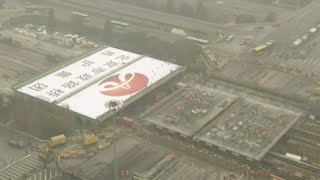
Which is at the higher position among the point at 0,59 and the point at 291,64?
the point at 291,64

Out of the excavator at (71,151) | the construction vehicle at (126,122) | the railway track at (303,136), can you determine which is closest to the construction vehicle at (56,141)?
the excavator at (71,151)

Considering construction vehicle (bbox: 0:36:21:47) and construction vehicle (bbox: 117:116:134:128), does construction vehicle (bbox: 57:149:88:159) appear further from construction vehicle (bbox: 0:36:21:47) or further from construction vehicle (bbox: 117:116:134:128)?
construction vehicle (bbox: 0:36:21:47)

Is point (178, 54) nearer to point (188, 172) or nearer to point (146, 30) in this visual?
point (146, 30)

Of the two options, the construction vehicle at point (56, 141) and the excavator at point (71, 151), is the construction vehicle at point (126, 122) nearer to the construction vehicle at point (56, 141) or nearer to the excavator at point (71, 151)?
the excavator at point (71, 151)

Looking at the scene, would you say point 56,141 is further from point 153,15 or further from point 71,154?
point 153,15

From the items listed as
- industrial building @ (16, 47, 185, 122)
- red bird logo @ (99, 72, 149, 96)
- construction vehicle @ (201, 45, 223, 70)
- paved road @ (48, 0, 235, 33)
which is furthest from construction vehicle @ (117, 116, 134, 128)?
paved road @ (48, 0, 235, 33)

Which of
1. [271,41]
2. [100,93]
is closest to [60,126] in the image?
[100,93]
